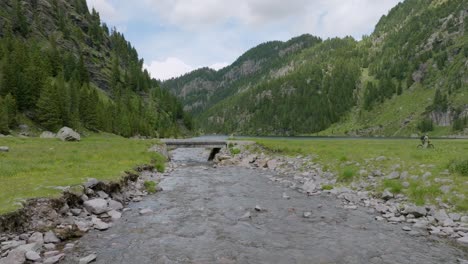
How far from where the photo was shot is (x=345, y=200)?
24.7 meters

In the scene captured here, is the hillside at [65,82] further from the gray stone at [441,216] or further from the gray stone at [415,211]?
the gray stone at [441,216]

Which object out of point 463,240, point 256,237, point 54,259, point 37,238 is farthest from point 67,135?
point 463,240

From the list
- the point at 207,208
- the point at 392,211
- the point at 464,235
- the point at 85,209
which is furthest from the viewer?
the point at 207,208

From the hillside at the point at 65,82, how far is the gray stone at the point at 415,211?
229ft

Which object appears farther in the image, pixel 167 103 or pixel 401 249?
pixel 167 103

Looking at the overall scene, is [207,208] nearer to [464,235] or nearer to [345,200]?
[345,200]

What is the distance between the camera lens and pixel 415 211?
63.7 feet

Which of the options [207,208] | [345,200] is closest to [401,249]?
[345,200]

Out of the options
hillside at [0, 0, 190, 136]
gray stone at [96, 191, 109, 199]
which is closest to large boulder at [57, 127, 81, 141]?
hillside at [0, 0, 190, 136]

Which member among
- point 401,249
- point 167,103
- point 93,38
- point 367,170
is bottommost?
point 401,249

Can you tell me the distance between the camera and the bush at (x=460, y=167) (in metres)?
22.3

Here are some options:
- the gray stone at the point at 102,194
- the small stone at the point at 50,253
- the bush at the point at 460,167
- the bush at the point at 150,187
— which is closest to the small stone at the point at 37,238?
the small stone at the point at 50,253

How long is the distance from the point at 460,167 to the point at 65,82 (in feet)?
370

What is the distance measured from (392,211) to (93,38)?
676ft
